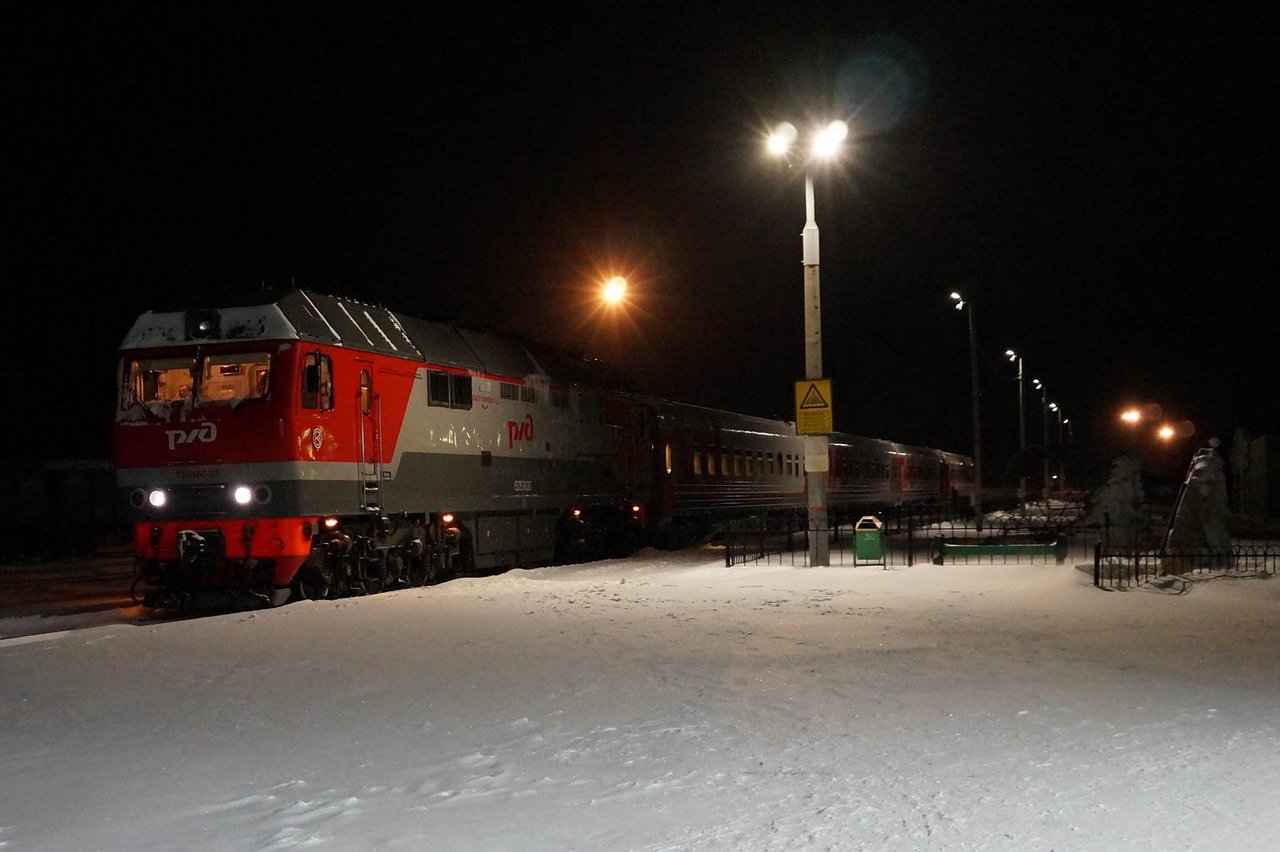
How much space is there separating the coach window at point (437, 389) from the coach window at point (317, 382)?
2.73m

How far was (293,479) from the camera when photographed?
15.2 meters

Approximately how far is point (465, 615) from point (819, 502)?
30.9ft

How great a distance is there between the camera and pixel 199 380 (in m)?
15.8

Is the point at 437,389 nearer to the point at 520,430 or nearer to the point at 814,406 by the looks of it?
the point at 520,430

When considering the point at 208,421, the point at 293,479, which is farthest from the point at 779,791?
the point at 208,421

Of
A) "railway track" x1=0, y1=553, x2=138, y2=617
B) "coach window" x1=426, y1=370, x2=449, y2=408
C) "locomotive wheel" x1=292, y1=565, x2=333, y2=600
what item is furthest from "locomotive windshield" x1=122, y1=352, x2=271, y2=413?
"coach window" x1=426, y1=370, x2=449, y2=408

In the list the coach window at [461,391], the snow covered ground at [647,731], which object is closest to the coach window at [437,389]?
the coach window at [461,391]

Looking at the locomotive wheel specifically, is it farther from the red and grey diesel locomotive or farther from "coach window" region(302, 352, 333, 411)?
"coach window" region(302, 352, 333, 411)

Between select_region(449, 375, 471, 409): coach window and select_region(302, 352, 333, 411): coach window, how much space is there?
3451mm

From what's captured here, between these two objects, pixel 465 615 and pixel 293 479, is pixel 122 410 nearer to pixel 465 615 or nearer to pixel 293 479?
pixel 293 479

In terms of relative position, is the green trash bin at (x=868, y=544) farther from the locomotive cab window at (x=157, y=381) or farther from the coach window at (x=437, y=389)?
the locomotive cab window at (x=157, y=381)

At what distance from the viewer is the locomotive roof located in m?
15.5

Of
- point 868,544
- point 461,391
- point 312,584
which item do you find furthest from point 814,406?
point 312,584

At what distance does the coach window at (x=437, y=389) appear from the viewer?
1856cm
